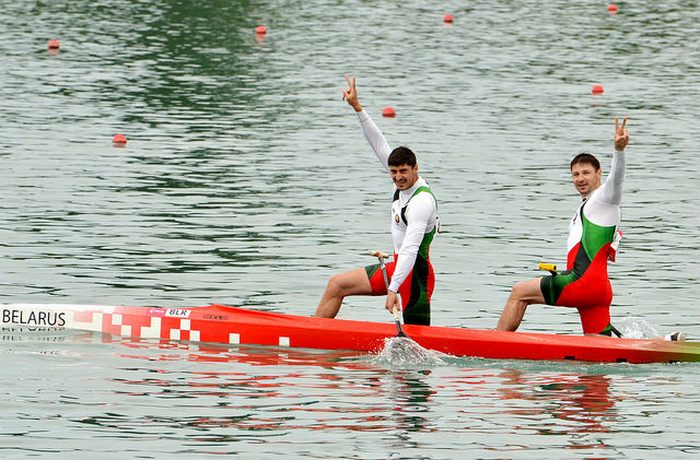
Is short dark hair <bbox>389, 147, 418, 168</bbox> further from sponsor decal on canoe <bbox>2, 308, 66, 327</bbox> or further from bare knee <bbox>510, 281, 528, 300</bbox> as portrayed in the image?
sponsor decal on canoe <bbox>2, 308, 66, 327</bbox>

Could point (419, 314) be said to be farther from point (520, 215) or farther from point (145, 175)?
point (145, 175)

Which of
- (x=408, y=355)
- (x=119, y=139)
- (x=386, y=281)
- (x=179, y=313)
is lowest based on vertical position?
(x=408, y=355)

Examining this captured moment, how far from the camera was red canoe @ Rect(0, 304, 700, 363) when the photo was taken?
1472 centimetres

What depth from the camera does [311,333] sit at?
15266 mm

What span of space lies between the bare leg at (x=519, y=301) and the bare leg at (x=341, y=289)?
48.7 inches

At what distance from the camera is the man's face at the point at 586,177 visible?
14.7 meters

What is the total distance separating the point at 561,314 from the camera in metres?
17.4

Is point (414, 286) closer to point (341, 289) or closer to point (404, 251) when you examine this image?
point (404, 251)

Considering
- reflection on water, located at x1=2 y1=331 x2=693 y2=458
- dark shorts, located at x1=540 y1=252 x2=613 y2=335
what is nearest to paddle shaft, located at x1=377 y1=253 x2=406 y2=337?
reflection on water, located at x1=2 y1=331 x2=693 y2=458

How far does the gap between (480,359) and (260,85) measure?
76.8ft

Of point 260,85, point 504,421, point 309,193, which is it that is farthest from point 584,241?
point 260,85

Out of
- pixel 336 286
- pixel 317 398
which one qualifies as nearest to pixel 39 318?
pixel 336 286

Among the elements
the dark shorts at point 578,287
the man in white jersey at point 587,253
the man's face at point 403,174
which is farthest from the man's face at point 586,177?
the man's face at point 403,174

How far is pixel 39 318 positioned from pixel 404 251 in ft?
11.9
